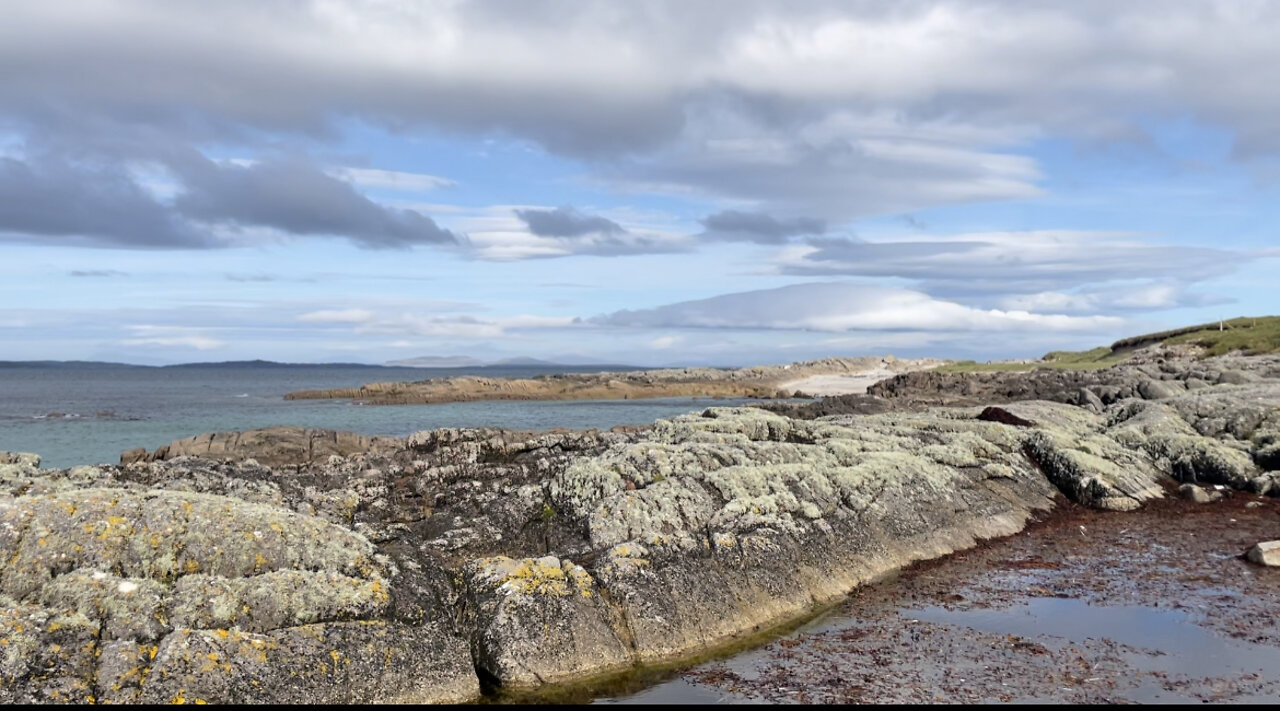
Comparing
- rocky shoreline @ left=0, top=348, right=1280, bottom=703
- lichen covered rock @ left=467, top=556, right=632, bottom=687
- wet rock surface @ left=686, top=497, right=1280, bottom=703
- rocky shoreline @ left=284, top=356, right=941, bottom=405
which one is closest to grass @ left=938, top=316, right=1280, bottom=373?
rocky shoreline @ left=284, top=356, right=941, bottom=405

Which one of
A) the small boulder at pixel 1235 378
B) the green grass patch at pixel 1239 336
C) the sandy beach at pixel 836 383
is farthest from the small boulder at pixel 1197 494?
the sandy beach at pixel 836 383

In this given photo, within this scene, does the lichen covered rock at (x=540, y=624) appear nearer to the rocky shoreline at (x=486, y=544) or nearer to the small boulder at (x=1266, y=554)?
the rocky shoreline at (x=486, y=544)

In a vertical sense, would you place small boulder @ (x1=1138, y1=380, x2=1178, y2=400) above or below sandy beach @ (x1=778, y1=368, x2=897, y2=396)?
above

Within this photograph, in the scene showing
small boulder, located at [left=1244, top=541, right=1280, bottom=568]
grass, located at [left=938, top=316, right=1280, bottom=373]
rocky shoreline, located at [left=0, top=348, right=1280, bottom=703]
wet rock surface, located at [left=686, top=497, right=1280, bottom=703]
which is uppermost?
grass, located at [left=938, top=316, right=1280, bottom=373]

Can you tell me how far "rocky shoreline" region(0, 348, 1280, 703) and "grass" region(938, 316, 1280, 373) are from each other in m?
54.0

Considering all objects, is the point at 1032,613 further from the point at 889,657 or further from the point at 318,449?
the point at 318,449

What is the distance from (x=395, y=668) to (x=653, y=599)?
404cm

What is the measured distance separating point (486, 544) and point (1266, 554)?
15769mm

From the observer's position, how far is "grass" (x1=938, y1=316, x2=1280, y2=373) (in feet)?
231

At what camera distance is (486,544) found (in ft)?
50.4

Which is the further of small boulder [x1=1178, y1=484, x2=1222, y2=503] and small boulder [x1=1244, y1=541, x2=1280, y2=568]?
small boulder [x1=1178, y1=484, x2=1222, y2=503]

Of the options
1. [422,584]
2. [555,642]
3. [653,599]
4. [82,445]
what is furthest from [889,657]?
[82,445]

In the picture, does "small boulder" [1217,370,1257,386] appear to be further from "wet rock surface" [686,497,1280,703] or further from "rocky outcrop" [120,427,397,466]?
"rocky outcrop" [120,427,397,466]

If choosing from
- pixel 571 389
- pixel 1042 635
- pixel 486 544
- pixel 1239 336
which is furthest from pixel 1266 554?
pixel 571 389
